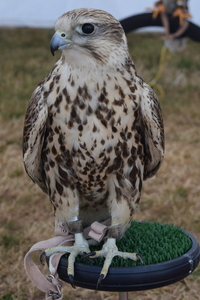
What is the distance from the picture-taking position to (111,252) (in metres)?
1.87

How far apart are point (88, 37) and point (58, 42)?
5.0 inches

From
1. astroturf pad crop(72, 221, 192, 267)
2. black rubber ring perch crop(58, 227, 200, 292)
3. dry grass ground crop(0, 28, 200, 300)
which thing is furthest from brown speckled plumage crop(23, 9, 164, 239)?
dry grass ground crop(0, 28, 200, 300)

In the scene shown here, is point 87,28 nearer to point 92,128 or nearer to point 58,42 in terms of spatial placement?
point 58,42

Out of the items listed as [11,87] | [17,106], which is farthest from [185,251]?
[11,87]

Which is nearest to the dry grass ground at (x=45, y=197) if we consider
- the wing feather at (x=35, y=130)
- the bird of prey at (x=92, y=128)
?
the bird of prey at (x=92, y=128)

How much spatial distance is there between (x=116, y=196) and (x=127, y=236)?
0.30m

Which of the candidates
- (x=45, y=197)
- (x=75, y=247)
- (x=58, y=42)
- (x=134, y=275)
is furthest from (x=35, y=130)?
(x=45, y=197)

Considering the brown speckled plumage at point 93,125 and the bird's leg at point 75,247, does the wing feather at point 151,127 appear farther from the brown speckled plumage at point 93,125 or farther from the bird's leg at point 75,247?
the bird's leg at point 75,247

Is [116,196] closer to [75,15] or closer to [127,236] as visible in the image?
[127,236]

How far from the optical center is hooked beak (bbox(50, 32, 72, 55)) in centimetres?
159

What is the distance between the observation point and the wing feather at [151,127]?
185 cm

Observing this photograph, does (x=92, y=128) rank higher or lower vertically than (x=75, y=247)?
higher

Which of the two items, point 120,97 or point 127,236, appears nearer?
point 120,97

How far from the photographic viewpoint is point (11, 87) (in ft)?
21.2
